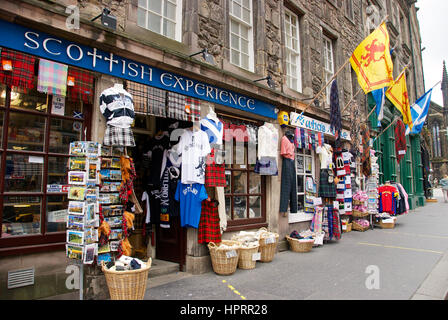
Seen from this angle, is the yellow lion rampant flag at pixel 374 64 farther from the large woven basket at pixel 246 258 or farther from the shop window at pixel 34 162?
the shop window at pixel 34 162

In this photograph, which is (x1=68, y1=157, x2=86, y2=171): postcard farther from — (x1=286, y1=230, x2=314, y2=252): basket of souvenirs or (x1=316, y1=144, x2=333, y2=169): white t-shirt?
(x1=316, y1=144, x2=333, y2=169): white t-shirt

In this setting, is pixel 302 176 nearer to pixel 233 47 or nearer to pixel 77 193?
pixel 233 47

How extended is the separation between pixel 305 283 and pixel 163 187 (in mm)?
3094

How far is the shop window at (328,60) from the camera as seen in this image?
36.9ft

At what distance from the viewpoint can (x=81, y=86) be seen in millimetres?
4445

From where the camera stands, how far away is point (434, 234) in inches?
399

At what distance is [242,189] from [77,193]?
4.04m

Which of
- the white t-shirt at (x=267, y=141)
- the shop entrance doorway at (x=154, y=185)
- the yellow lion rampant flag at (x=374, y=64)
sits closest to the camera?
the shop entrance doorway at (x=154, y=185)

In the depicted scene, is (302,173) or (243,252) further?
(302,173)

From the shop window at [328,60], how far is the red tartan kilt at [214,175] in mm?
6495

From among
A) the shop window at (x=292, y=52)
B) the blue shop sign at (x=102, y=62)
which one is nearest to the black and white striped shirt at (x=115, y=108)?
the blue shop sign at (x=102, y=62)

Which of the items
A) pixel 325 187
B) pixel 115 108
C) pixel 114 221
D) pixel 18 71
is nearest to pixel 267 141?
pixel 325 187
